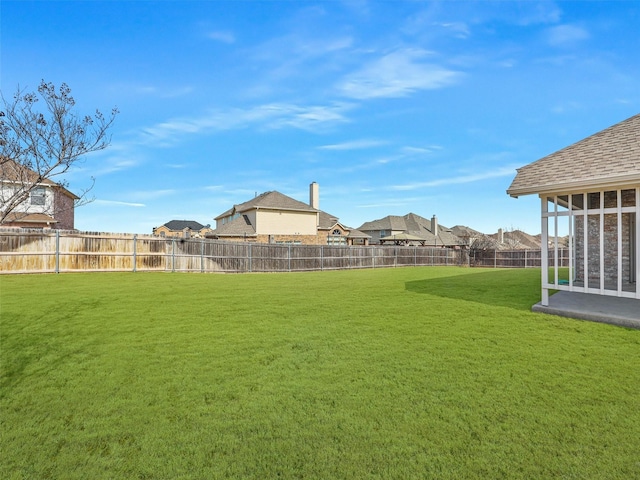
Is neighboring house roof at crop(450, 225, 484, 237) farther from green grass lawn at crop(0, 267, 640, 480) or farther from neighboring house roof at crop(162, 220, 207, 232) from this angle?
green grass lawn at crop(0, 267, 640, 480)

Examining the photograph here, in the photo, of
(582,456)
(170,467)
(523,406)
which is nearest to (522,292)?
(523,406)

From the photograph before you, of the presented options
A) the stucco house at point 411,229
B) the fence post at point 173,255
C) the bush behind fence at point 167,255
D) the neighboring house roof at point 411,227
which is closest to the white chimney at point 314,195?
the bush behind fence at point 167,255

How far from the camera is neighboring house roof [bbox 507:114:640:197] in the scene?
6.54 meters

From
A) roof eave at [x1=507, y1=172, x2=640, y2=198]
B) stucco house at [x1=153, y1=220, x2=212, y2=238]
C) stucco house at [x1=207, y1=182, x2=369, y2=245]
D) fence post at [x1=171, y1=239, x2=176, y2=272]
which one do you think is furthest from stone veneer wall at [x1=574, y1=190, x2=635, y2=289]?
stucco house at [x1=153, y1=220, x2=212, y2=238]

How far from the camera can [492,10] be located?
380 inches

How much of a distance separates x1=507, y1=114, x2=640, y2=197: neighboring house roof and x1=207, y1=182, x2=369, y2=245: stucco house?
23150 millimetres

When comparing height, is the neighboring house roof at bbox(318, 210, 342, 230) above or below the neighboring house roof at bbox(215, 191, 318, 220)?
below

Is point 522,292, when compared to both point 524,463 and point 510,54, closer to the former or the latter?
point 510,54

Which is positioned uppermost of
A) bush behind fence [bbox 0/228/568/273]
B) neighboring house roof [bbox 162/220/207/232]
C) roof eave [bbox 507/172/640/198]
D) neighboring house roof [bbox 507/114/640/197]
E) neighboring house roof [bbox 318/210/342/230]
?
neighboring house roof [bbox 162/220/207/232]

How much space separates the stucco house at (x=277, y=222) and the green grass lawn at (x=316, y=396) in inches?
941

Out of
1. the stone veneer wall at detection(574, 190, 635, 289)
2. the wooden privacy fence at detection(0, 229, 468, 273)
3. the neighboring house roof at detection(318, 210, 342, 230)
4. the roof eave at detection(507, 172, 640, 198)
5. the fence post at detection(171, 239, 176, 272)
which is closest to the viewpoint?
the roof eave at detection(507, 172, 640, 198)

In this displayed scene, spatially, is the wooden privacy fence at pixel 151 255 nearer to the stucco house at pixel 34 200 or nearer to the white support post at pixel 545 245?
the stucco house at pixel 34 200

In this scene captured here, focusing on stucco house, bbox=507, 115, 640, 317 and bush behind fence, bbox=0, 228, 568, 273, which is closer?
stucco house, bbox=507, 115, 640, 317

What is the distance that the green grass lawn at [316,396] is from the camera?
2406 mm
